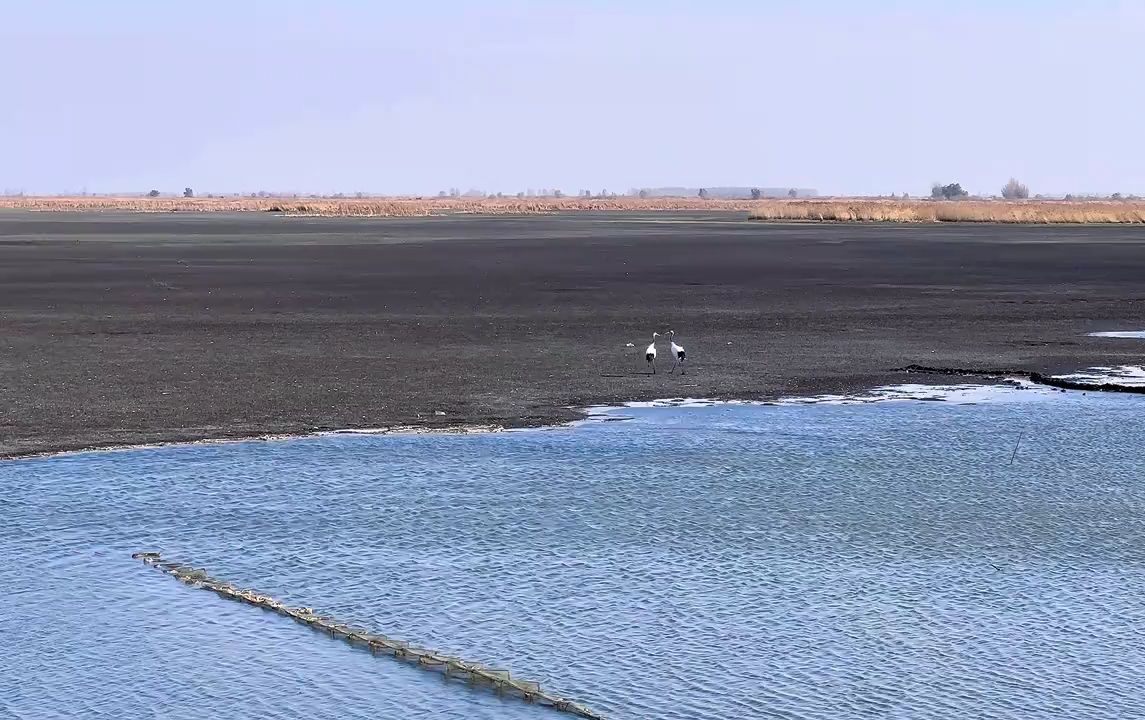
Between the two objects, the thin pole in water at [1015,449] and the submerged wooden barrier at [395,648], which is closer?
the submerged wooden barrier at [395,648]

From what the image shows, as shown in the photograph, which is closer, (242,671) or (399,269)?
(242,671)

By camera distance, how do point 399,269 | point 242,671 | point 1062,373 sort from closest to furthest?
point 242,671 → point 1062,373 → point 399,269

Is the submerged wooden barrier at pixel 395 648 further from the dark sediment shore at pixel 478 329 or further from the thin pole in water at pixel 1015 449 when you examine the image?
the thin pole in water at pixel 1015 449

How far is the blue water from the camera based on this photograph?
862cm

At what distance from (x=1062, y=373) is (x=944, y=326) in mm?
7304

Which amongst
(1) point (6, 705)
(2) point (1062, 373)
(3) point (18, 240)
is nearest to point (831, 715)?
(1) point (6, 705)

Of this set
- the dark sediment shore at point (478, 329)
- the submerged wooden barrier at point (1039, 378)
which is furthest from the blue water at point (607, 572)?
the submerged wooden barrier at point (1039, 378)

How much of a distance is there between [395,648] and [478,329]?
18138 mm

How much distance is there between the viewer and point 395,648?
30.4ft

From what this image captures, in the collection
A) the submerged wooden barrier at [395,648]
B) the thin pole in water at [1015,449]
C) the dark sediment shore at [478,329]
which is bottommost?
the dark sediment shore at [478,329]

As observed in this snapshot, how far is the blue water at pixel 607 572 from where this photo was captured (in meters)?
8.62

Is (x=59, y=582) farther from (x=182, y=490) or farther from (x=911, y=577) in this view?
(x=911, y=577)

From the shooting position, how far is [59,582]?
34.7 feet

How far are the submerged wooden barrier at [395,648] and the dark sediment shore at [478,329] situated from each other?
5066mm
